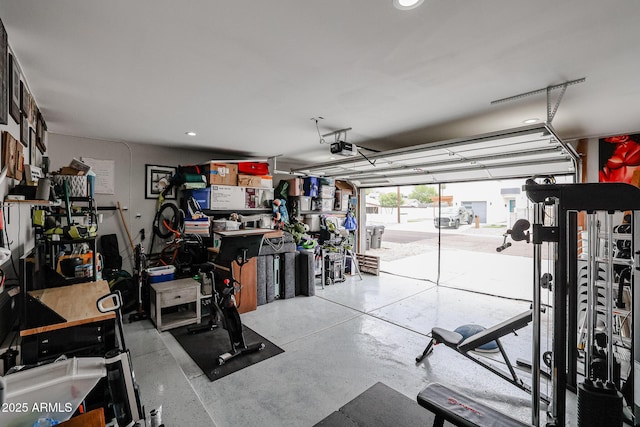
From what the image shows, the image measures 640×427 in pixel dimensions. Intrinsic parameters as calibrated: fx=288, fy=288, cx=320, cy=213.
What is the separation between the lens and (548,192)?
4.98ft

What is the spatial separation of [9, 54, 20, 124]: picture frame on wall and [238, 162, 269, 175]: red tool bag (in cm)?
342

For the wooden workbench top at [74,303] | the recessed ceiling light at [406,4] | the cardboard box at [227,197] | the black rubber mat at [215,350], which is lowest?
the black rubber mat at [215,350]

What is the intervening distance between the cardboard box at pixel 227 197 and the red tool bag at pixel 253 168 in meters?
0.36

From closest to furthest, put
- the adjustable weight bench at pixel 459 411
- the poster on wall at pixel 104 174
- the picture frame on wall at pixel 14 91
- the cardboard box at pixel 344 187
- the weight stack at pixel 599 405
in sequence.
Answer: the weight stack at pixel 599 405 → the adjustable weight bench at pixel 459 411 → the picture frame on wall at pixel 14 91 → the poster on wall at pixel 104 174 → the cardboard box at pixel 344 187

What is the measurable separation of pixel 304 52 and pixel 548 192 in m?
1.76

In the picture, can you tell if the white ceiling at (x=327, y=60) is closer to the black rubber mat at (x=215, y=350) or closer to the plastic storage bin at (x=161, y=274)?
→ the plastic storage bin at (x=161, y=274)

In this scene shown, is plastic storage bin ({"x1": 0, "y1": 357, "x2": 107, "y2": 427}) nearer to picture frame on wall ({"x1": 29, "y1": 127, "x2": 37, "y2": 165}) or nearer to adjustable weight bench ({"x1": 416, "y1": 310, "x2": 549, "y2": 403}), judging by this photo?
picture frame on wall ({"x1": 29, "y1": 127, "x2": 37, "y2": 165})

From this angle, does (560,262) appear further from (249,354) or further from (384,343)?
(249,354)

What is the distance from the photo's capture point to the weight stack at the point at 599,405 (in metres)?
1.36

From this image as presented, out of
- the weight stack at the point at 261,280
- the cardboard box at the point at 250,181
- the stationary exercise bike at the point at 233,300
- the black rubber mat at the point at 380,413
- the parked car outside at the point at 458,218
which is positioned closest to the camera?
the black rubber mat at the point at 380,413

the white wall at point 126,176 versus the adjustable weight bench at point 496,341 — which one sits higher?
the white wall at point 126,176

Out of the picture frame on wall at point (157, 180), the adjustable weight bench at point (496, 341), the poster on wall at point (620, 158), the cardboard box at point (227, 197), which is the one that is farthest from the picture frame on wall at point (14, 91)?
the poster on wall at point (620, 158)

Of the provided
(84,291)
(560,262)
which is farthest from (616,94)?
(84,291)

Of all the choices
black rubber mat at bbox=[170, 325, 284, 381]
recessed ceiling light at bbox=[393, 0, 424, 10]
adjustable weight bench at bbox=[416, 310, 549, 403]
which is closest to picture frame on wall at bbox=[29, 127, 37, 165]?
black rubber mat at bbox=[170, 325, 284, 381]
